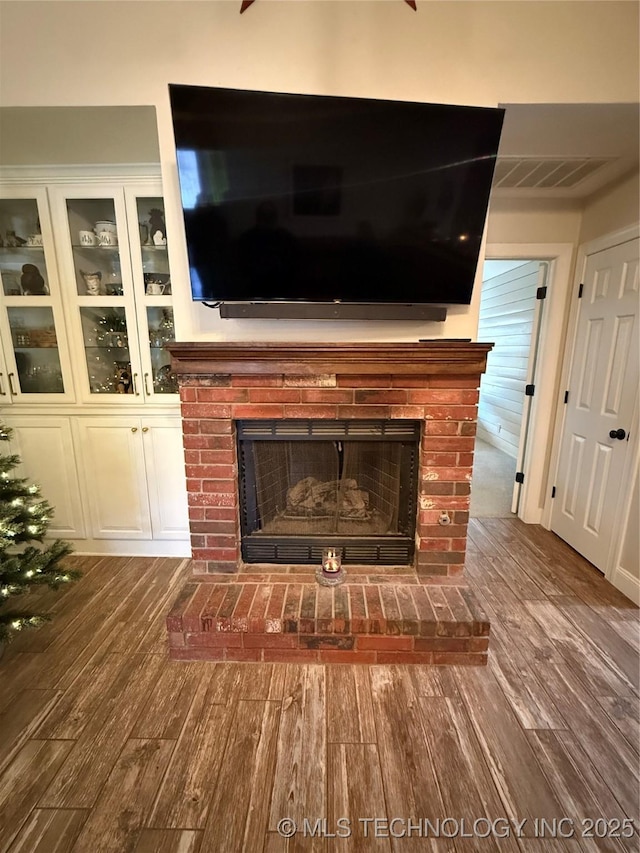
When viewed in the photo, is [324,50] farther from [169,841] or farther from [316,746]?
[169,841]

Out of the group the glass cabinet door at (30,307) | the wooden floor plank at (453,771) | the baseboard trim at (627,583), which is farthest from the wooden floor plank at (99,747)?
the baseboard trim at (627,583)

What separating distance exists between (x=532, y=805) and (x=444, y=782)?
0.84ft

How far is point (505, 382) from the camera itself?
4520mm

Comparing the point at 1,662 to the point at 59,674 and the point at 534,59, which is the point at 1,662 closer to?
the point at 59,674

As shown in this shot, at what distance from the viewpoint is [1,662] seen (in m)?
1.53

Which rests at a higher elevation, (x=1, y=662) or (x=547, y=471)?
(x=547, y=471)

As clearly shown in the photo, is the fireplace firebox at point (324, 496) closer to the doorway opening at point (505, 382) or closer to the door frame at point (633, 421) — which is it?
the door frame at point (633, 421)

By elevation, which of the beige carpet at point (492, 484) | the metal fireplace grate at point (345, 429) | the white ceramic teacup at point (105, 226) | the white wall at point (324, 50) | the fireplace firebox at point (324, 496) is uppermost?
the white wall at point (324, 50)

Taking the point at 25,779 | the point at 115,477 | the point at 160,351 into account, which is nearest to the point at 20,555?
the point at 115,477

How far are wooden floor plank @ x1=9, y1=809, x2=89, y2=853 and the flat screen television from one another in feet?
5.76

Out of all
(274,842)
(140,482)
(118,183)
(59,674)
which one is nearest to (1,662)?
(59,674)

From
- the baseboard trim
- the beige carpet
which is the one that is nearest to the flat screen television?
the baseboard trim

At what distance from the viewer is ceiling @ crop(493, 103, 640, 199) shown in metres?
1.50

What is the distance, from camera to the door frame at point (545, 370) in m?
2.48
